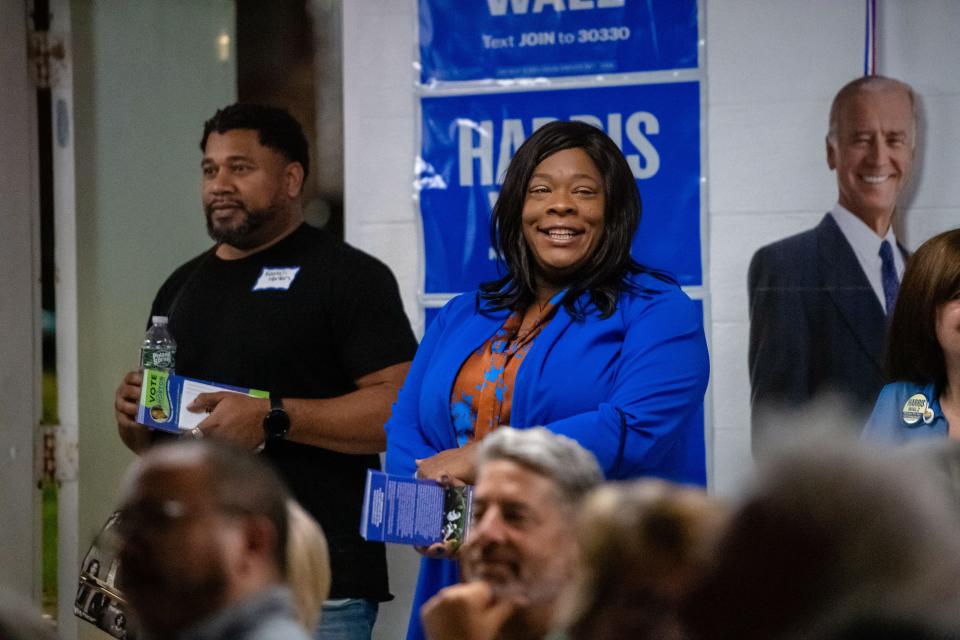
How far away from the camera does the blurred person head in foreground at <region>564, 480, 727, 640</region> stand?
108cm

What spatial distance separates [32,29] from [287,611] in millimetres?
3543

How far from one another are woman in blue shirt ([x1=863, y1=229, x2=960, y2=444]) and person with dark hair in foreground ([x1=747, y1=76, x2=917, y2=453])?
0.70 metres

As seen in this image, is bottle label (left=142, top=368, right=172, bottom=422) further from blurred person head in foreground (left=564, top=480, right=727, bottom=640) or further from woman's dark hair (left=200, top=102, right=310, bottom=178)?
blurred person head in foreground (left=564, top=480, right=727, bottom=640)

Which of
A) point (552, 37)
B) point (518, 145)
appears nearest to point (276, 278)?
point (518, 145)

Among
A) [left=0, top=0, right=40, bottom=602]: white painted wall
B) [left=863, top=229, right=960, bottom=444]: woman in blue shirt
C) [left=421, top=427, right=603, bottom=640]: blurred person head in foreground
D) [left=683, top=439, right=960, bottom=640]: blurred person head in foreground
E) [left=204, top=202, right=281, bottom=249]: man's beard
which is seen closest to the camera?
[left=683, top=439, right=960, bottom=640]: blurred person head in foreground

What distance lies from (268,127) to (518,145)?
739mm

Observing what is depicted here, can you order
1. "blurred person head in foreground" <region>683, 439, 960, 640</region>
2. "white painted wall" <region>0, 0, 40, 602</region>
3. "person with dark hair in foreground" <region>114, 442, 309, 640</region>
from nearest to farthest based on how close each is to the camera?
"blurred person head in foreground" <region>683, 439, 960, 640</region> < "person with dark hair in foreground" <region>114, 442, 309, 640</region> < "white painted wall" <region>0, 0, 40, 602</region>

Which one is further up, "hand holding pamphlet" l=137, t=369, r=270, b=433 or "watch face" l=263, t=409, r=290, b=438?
"hand holding pamphlet" l=137, t=369, r=270, b=433

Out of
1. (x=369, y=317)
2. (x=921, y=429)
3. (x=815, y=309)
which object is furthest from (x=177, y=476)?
(x=815, y=309)

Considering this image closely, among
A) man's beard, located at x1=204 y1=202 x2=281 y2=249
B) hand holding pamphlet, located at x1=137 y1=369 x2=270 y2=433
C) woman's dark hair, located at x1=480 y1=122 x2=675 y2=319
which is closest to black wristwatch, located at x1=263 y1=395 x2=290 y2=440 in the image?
hand holding pamphlet, located at x1=137 y1=369 x2=270 y2=433

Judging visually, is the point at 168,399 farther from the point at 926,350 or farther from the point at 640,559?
the point at 640,559

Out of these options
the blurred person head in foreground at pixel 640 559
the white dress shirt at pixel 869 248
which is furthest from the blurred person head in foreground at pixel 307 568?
the white dress shirt at pixel 869 248

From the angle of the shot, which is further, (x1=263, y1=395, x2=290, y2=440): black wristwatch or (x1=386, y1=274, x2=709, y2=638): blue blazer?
(x1=263, y1=395, x2=290, y2=440): black wristwatch

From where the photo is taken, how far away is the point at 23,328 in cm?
432
